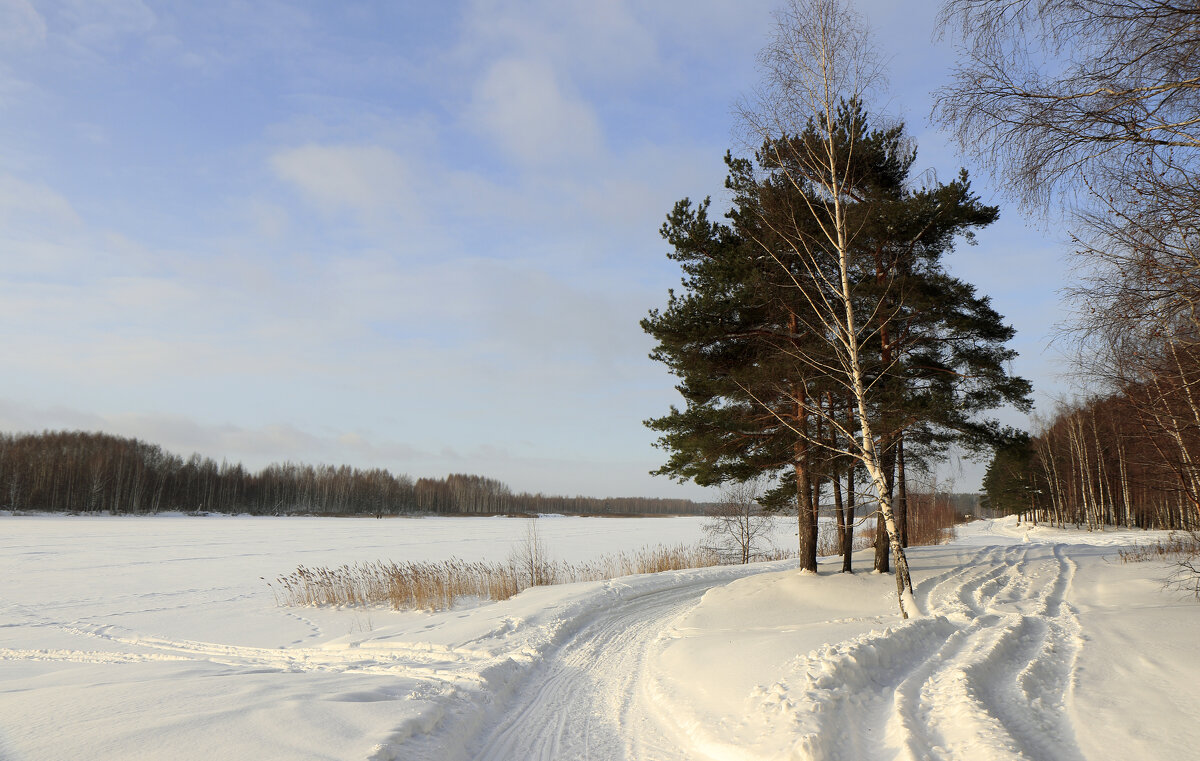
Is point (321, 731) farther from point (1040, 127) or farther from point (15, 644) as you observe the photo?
point (15, 644)

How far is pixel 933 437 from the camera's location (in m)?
16.0

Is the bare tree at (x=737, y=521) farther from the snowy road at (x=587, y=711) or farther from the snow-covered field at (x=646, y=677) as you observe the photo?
the snowy road at (x=587, y=711)

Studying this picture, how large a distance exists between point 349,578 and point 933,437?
623 inches

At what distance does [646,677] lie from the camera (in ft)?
24.4

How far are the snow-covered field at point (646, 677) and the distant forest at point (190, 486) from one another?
84.2 m

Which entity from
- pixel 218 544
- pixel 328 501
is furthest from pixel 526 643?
pixel 328 501

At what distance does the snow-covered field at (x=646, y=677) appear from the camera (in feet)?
15.2

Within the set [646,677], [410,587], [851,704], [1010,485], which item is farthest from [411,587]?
[1010,485]

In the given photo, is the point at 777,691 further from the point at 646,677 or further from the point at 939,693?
the point at 646,677

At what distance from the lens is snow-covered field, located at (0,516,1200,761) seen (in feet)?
15.2

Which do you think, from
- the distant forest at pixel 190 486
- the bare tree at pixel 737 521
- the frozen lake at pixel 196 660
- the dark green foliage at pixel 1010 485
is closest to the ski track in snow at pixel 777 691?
the frozen lake at pixel 196 660

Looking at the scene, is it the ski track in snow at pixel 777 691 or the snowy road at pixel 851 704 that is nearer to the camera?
the snowy road at pixel 851 704

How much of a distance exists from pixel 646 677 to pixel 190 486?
110 m

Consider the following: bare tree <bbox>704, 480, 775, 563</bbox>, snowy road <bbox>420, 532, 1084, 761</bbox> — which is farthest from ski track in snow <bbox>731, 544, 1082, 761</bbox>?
bare tree <bbox>704, 480, 775, 563</bbox>
